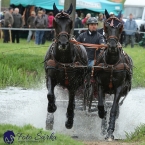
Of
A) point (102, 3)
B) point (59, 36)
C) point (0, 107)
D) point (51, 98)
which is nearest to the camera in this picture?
point (59, 36)

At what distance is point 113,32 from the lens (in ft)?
34.3

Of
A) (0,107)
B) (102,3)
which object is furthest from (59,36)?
(102,3)

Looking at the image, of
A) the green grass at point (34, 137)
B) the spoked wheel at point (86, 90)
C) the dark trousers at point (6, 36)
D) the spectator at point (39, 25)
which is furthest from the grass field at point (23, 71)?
the dark trousers at point (6, 36)

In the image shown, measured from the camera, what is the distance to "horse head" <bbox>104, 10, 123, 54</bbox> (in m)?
10.3

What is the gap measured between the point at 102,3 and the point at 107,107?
82.6 ft

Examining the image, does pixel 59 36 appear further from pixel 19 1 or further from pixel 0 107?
pixel 19 1

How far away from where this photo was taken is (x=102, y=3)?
37.3 meters

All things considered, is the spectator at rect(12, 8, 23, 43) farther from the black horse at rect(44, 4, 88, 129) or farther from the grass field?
the black horse at rect(44, 4, 88, 129)

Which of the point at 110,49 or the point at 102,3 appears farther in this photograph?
the point at 102,3

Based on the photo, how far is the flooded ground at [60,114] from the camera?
38.6 feet

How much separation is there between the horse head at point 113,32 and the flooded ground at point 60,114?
70.4 inches

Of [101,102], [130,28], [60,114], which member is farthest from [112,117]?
[130,28]

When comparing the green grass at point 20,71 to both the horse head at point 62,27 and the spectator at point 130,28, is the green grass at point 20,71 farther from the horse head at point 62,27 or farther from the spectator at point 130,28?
the spectator at point 130,28

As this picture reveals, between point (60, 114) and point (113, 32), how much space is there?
10.3 feet
